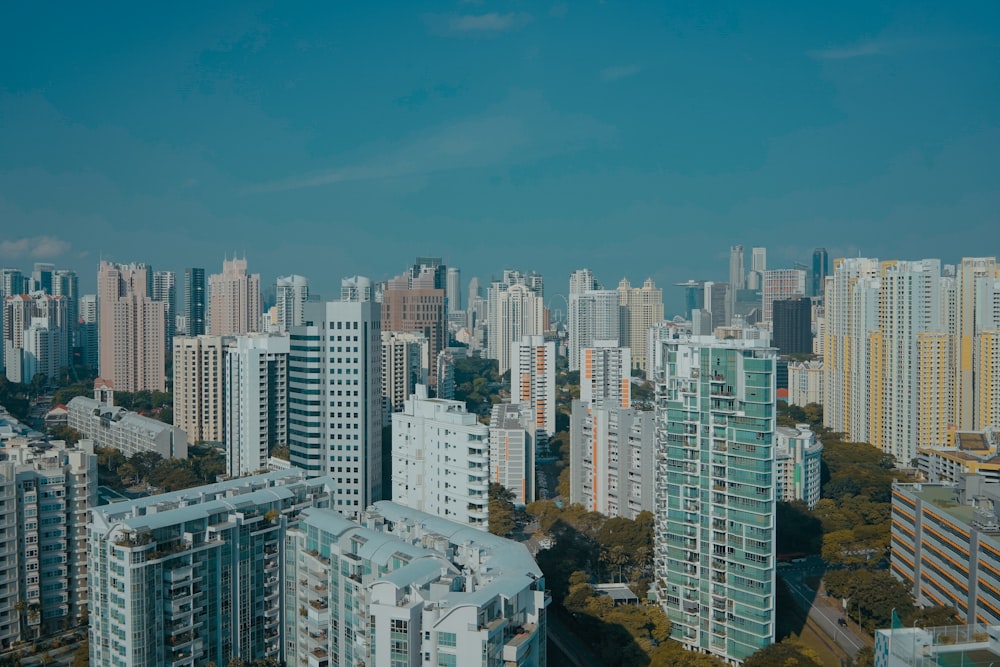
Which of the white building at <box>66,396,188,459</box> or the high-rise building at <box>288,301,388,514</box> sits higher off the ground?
the high-rise building at <box>288,301,388,514</box>

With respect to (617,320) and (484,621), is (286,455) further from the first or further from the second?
(617,320)

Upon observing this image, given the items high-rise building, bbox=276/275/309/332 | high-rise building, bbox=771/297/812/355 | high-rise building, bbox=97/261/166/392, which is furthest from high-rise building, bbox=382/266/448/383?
high-rise building, bbox=771/297/812/355

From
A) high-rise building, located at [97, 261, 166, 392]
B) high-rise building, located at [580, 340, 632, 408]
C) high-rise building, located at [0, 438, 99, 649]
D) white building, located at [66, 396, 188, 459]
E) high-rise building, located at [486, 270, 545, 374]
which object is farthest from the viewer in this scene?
high-rise building, located at [486, 270, 545, 374]

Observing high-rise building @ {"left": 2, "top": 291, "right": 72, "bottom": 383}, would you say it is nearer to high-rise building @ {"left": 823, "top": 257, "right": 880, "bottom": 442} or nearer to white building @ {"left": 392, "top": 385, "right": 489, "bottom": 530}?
white building @ {"left": 392, "top": 385, "right": 489, "bottom": 530}

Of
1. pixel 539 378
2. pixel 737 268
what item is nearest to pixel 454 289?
pixel 737 268

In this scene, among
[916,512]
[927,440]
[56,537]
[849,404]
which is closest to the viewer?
[56,537]

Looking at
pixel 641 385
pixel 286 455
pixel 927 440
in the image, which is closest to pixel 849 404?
pixel 927 440

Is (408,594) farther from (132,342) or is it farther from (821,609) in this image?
(132,342)
